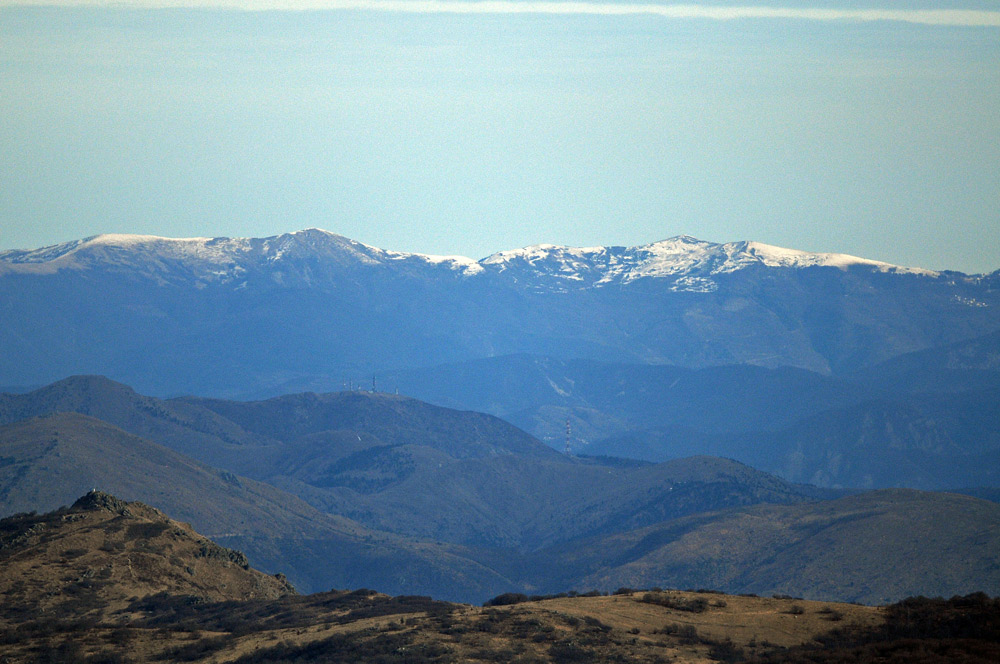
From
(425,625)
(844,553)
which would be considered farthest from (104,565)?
(844,553)

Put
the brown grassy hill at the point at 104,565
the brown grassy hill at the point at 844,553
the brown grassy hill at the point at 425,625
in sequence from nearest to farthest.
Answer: the brown grassy hill at the point at 425,625
the brown grassy hill at the point at 104,565
the brown grassy hill at the point at 844,553

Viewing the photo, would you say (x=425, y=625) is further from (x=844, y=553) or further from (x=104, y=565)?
(x=844, y=553)

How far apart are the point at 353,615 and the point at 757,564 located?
396 ft

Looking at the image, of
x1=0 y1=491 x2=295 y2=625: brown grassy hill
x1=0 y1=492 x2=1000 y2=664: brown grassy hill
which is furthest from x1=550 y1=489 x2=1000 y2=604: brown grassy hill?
x1=0 y1=492 x2=1000 y2=664: brown grassy hill

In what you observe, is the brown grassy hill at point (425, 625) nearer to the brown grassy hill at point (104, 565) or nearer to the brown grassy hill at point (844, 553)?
the brown grassy hill at point (104, 565)

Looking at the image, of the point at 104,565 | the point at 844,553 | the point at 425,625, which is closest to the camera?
the point at 425,625

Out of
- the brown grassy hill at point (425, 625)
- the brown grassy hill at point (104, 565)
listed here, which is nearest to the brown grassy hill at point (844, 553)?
the brown grassy hill at point (104, 565)

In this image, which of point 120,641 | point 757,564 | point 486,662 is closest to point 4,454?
point 757,564

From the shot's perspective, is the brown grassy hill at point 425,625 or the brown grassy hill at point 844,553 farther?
the brown grassy hill at point 844,553

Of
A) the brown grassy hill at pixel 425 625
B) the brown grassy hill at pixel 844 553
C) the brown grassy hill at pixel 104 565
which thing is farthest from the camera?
the brown grassy hill at pixel 844 553

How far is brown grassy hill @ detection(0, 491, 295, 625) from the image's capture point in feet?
244

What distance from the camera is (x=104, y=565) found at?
79250 mm

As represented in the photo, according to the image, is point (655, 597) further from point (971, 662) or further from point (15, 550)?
point (15, 550)

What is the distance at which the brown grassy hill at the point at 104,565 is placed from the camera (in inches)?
2933
